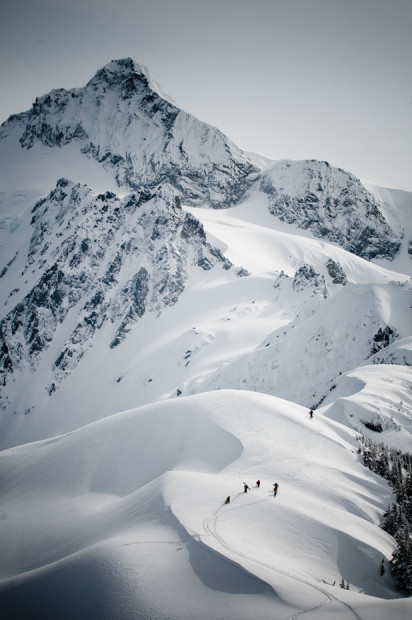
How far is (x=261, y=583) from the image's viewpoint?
8.20m

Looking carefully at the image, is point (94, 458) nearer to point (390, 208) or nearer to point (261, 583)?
point (261, 583)

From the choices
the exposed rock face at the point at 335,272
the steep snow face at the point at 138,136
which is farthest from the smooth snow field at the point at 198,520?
the steep snow face at the point at 138,136

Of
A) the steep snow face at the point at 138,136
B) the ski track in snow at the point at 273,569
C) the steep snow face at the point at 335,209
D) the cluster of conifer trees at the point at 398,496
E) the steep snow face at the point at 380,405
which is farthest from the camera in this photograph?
the steep snow face at the point at 138,136

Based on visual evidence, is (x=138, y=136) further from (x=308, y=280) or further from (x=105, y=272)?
(x=308, y=280)

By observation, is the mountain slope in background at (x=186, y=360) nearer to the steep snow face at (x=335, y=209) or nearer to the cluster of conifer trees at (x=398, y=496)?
the cluster of conifer trees at (x=398, y=496)

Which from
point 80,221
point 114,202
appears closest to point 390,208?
point 114,202

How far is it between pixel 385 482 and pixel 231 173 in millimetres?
168759

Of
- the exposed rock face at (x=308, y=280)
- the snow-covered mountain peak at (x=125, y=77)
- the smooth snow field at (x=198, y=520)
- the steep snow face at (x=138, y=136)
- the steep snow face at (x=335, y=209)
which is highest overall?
the snow-covered mountain peak at (x=125, y=77)

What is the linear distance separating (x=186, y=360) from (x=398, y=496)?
4632cm

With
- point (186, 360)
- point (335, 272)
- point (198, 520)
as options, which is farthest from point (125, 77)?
point (198, 520)

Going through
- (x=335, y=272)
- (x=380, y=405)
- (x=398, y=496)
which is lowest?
(x=398, y=496)

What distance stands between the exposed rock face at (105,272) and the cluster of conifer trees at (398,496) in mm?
64621

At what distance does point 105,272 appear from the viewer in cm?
8588

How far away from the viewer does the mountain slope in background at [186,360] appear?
991 cm
